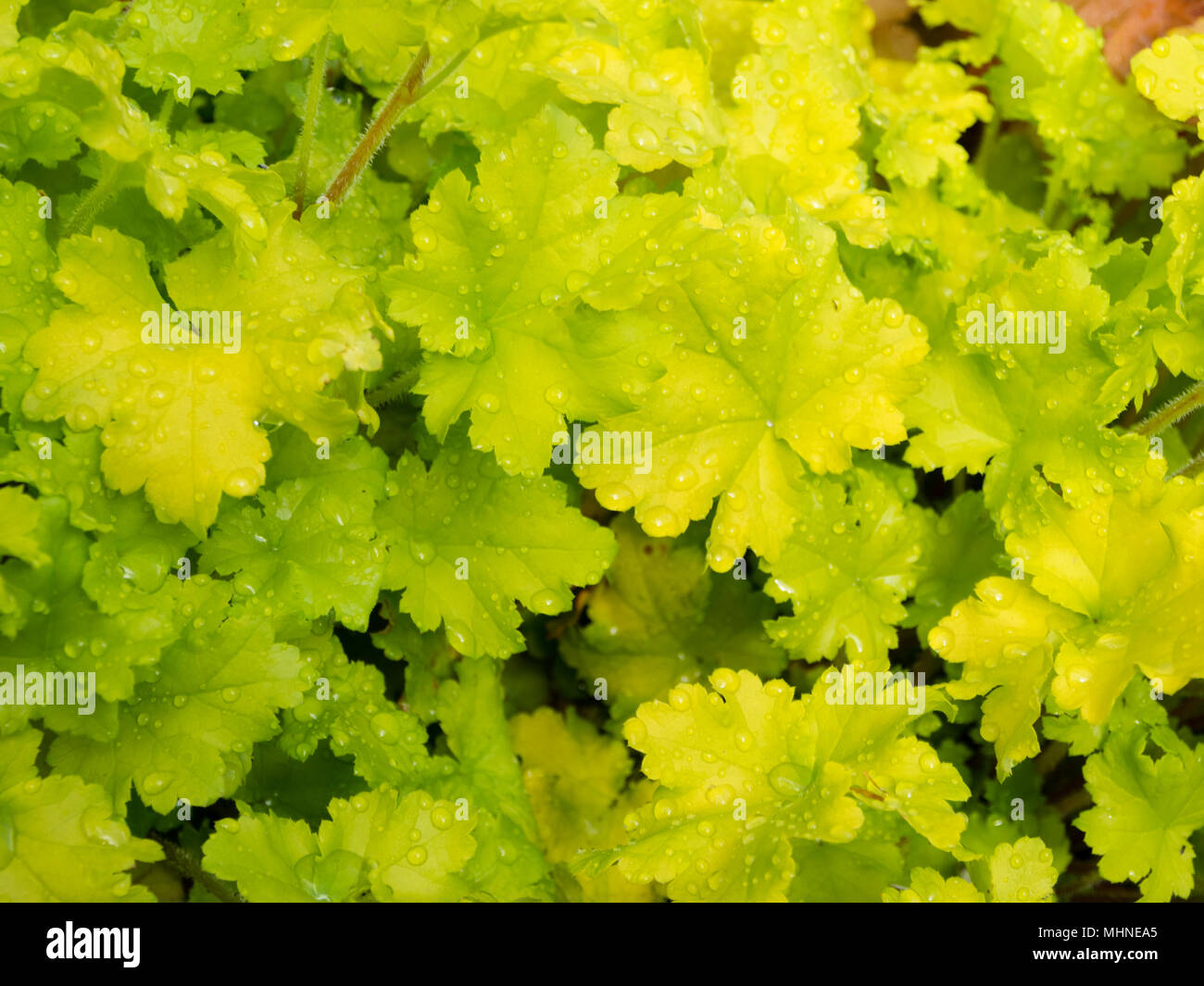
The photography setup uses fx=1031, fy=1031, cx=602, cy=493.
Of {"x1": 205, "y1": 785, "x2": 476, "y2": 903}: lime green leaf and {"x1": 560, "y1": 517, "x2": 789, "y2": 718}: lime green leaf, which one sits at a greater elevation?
{"x1": 560, "y1": 517, "x2": 789, "y2": 718}: lime green leaf

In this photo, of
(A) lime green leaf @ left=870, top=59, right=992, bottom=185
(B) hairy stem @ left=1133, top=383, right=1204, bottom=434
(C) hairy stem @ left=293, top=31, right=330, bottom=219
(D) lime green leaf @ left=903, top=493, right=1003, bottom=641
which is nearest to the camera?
(C) hairy stem @ left=293, top=31, right=330, bottom=219

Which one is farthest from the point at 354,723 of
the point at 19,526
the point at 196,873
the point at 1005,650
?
the point at 1005,650

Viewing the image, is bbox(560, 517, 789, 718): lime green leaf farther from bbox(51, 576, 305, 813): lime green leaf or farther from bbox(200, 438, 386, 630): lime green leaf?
bbox(51, 576, 305, 813): lime green leaf

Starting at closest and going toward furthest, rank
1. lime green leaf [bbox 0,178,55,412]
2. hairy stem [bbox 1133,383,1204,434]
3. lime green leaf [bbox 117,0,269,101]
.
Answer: lime green leaf [bbox 0,178,55,412] → lime green leaf [bbox 117,0,269,101] → hairy stem [bbox 1133,383,1204,434]

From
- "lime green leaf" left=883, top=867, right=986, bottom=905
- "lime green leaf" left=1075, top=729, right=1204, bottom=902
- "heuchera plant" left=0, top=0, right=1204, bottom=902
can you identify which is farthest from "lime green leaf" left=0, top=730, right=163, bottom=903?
"lime green leaf" left=1075, top=729, right=1204, bottom=902

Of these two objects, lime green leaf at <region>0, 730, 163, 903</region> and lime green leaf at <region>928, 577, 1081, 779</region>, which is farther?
lime green leaf at <region>928, 577, 1081, 779</region>

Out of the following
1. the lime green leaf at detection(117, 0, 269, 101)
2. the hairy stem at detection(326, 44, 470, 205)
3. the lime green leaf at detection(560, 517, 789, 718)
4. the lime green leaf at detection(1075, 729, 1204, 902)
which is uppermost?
the lime green leaf at detection(117, 0, 269, 101)
